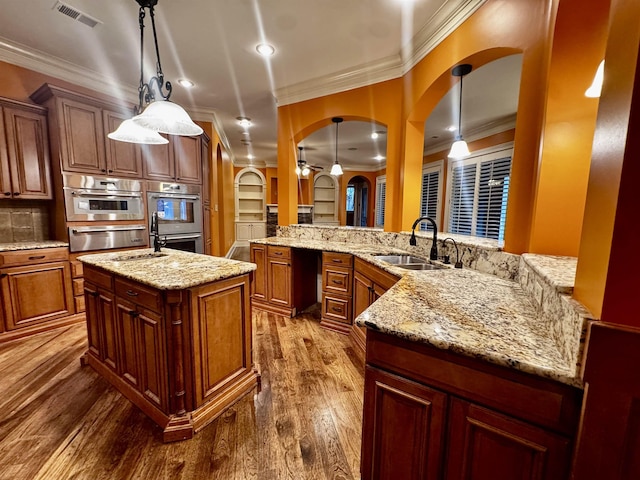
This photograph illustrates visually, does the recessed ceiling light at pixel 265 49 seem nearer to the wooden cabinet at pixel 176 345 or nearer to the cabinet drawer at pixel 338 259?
the cabinet drawer at pixel 338 259

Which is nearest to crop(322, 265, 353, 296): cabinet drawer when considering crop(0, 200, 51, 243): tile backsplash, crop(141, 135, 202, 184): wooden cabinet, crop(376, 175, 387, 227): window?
crop(141, 135, 202, 184): wooden cabinet

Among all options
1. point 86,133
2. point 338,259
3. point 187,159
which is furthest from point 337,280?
Answer: point 86,133

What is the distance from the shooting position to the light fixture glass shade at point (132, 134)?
184cm

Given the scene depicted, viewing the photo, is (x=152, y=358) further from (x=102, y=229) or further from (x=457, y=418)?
(x=102, y=229)

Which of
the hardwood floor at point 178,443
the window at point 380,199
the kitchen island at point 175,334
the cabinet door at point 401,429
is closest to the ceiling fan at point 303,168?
the window at point 380,199

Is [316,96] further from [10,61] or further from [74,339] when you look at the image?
[74,339]

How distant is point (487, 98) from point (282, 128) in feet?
9.03

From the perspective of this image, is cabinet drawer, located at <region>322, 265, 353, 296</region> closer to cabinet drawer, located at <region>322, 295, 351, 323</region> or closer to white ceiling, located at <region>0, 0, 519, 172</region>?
cabinet drawer, located at <region>322, 295, 351, 323</region>

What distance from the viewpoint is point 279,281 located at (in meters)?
3.22

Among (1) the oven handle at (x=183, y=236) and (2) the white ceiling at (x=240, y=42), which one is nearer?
(2) the white ceiling at (x=240, y=42)

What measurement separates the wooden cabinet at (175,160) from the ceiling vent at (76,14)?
1.25m

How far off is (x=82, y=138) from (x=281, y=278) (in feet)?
8.44

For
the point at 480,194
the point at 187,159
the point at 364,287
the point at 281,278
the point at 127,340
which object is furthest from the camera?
the point at 480,194

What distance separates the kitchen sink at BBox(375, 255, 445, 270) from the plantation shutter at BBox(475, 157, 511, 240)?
266cm
